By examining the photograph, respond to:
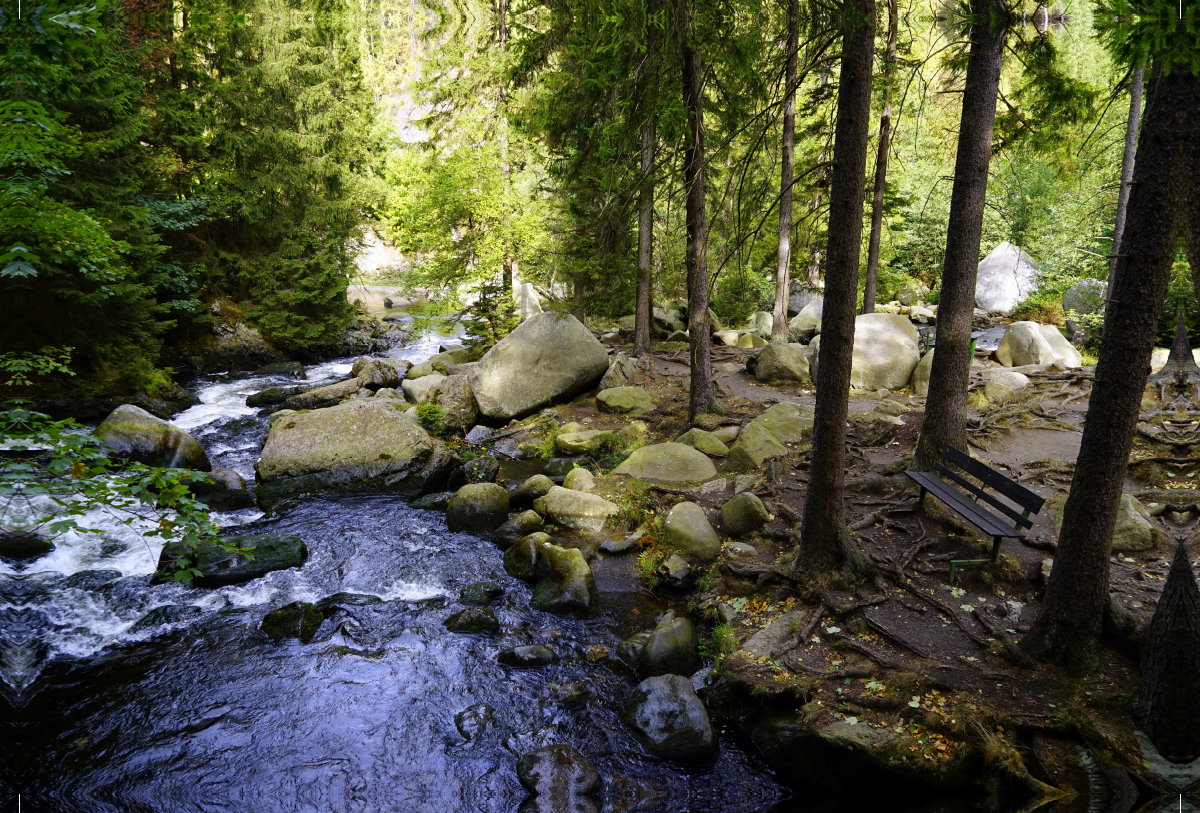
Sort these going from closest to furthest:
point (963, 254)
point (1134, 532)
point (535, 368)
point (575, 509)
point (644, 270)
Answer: point (1134, 532), point (963, 254), point (575, 509), point (535, 368), point (644, 270)

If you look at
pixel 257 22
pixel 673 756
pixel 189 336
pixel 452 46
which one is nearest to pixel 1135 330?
pixel 673 756

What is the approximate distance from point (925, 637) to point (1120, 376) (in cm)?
281

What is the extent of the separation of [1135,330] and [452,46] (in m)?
19.9

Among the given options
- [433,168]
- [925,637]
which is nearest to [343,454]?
[433,168]

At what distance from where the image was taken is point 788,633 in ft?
20.2

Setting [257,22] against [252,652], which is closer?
[252,652]

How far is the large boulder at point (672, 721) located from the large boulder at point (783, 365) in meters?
10.3

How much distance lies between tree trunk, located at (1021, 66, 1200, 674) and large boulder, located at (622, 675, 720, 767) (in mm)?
2890

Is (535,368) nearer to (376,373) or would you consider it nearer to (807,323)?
(376,373)

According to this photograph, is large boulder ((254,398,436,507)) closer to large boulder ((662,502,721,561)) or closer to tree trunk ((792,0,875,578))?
large boulder ((662,502,721,561))

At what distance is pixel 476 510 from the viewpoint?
9945 millimetres

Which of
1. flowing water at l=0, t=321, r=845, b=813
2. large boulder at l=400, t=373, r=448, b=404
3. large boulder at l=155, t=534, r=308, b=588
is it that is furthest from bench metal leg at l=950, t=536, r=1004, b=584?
large boulder at l=400, t=373, r=448, b=404

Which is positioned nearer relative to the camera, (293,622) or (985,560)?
(985,560)

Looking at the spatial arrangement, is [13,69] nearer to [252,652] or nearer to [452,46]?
[252,652]
